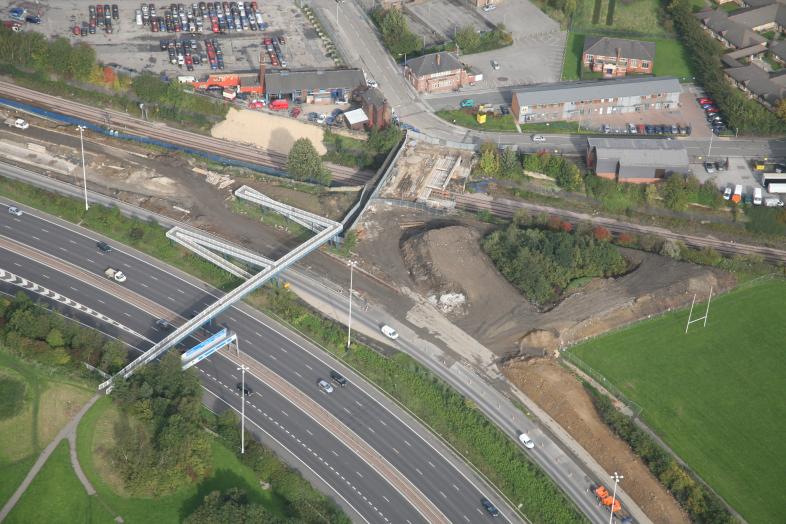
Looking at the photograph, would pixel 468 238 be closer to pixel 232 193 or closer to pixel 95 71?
pixel 232 193

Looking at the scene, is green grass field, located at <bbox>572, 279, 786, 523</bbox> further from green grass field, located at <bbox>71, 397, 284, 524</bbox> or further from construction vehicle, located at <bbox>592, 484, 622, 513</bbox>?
green grass field, located at <bbox>71, 397, 284, 524</bbox>

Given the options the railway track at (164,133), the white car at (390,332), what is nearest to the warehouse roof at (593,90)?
the railway track at (164,133)

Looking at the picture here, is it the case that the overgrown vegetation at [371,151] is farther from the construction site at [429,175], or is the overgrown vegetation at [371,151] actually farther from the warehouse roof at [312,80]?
the warehouse roof at [312,80]

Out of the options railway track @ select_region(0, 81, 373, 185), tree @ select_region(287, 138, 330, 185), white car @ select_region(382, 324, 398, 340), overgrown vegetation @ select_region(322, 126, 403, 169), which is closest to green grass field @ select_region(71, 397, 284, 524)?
white car @ select_region(382, 324, 398, 340)

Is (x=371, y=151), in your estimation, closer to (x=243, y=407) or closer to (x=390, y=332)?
(x=390, y=332)

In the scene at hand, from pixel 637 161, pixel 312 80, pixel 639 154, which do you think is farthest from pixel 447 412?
pixel 312 80
